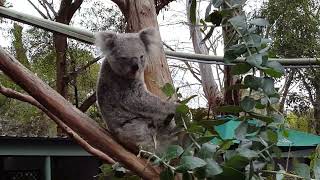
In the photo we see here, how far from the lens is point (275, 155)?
1.21 meters

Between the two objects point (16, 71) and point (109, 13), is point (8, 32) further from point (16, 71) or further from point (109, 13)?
point (16, 71)

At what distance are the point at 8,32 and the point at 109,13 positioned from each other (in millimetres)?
1882

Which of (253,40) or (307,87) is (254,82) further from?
(307,87)

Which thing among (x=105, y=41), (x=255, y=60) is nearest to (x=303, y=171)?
(x=255, y=60)

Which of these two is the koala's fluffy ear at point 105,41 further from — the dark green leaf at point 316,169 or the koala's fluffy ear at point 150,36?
the dark green leaf at point 316,169

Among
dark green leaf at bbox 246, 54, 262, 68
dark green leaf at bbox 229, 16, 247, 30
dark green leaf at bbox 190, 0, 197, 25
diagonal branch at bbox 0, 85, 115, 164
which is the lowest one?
diagonal branch at bbox 0, 85, 115, 164

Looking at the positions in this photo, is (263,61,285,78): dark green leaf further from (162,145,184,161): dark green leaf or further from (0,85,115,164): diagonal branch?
(0,85,115,164): diagonal branch

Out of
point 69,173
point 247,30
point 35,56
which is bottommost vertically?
point 69,173

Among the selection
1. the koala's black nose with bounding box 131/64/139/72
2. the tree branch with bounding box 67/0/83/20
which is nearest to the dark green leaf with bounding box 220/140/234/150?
the koala's black nose with bounding box 131/64/139/72

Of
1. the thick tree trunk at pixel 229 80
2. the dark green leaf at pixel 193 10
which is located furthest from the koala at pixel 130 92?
the dark green leaf at pixel 193 10

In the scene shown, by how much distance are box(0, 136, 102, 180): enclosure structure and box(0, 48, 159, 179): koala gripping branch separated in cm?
377

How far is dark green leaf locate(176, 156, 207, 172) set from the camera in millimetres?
1051

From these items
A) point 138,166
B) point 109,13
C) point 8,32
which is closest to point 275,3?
point 109,13

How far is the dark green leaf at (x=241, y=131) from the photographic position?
110cm
